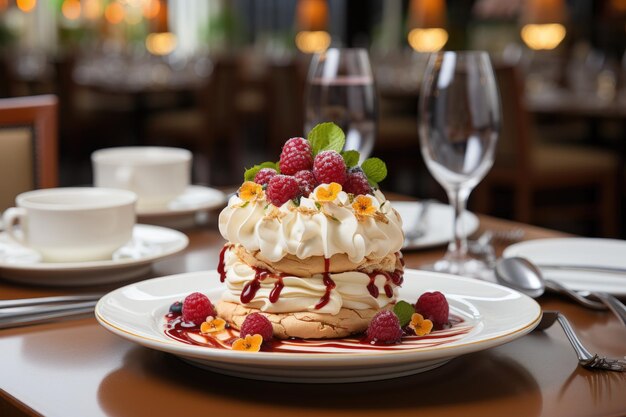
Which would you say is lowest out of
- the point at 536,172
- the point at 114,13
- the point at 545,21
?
the point at 536,172

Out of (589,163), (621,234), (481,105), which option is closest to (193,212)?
(481,105)

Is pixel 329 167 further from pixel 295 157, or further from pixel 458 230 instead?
→ pixel 458 230

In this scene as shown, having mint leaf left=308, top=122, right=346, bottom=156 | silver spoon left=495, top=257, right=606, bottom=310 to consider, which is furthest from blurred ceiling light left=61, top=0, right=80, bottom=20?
mint leaf left=308, top=122, right=346, bottom=156

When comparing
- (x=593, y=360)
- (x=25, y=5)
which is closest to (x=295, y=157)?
(x=593, y=360)

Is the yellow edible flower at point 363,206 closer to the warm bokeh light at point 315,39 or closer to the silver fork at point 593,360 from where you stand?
the silver fork at point 593,360

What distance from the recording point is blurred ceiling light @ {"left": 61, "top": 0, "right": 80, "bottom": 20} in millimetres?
12742

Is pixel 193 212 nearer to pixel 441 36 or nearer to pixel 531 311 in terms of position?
pixel 531 311

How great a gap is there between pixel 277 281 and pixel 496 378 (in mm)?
186

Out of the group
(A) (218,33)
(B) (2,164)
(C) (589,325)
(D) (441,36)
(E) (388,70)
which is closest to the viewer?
(C) (589,325)

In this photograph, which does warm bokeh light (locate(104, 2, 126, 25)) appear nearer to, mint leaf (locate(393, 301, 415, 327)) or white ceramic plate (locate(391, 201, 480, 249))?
white ceramic plate (locate(391, 201, 480, 249))

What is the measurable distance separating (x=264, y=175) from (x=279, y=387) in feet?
0.63

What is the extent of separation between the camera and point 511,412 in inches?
26.2

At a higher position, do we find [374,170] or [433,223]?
[374,170]

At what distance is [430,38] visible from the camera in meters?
7.95
